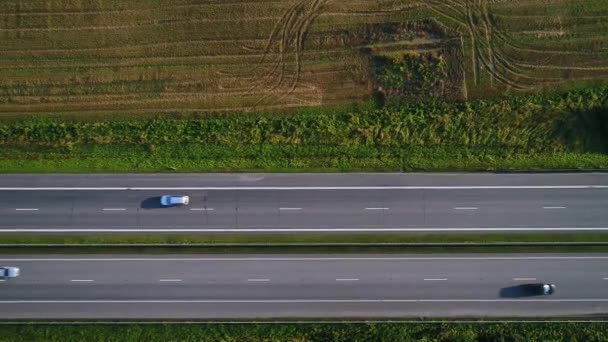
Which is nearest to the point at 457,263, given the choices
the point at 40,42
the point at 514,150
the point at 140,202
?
the point at 514,150

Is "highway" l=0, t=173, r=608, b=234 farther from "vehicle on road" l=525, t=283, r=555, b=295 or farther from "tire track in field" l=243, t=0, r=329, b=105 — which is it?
"tire track in field" l=243, t=0, r=329, b=105

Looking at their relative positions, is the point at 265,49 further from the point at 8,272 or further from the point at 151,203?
the point at 8,272

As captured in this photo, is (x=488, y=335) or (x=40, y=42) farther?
(x=40, y=42)

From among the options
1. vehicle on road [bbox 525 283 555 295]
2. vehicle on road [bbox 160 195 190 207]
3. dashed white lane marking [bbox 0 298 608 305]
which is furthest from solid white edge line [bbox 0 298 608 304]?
vehicle on road [bbox 160 195 190 207]

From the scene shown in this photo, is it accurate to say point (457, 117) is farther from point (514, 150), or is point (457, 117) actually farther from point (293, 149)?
point (293, 149)

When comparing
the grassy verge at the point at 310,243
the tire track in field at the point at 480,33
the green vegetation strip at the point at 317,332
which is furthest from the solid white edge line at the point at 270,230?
the tire track in field at the point at 480,33

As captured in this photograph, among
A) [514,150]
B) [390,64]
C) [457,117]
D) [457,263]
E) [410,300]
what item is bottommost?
[410,300]

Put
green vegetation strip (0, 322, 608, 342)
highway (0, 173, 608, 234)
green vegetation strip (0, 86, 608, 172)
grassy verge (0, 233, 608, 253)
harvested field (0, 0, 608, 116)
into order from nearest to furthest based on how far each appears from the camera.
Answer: green vegetation strip (0, 322, 608, 342)
grassy verge (0, 233, 608, 253)
highway (0, 173, 608, 234)
green vegetation strip (0, 86, 608, 172)
harvested field (0, 0, 608, 116)
